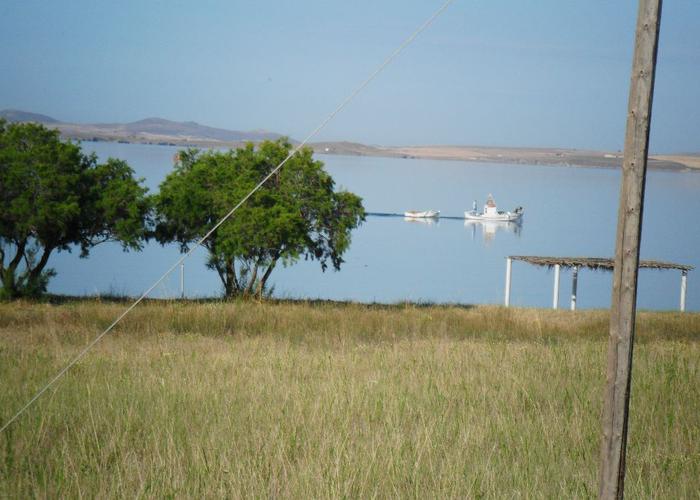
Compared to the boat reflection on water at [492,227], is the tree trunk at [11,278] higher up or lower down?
lower down

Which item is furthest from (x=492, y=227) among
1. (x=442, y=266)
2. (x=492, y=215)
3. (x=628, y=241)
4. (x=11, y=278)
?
(x=628, y=241)

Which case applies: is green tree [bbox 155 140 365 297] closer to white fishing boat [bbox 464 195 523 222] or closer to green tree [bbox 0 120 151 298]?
green tree [bbox 0 120 151 298]

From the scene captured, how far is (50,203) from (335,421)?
67.6 feet

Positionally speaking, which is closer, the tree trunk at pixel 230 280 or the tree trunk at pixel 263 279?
the tree trunk at pixel 263 279

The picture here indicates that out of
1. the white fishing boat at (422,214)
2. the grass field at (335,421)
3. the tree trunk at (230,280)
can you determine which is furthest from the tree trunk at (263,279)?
the white fishing boat at (422,214)

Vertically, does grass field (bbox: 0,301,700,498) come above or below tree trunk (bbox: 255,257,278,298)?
below

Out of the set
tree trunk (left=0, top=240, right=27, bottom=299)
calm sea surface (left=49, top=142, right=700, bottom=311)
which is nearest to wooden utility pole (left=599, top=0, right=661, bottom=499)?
calm sea surface (left=49, top=142, right=700, bottom=311)

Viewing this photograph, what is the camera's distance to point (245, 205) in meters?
28.6

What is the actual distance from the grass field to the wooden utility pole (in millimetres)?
522

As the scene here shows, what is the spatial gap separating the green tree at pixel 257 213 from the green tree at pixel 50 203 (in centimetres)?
228

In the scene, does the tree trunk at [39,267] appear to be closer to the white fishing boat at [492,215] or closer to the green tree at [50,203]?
the green tree at [50,203]

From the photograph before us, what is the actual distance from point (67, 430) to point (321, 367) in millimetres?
3855

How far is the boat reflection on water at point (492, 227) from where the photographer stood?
11494 cm

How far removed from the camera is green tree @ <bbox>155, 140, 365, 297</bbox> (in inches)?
1132
